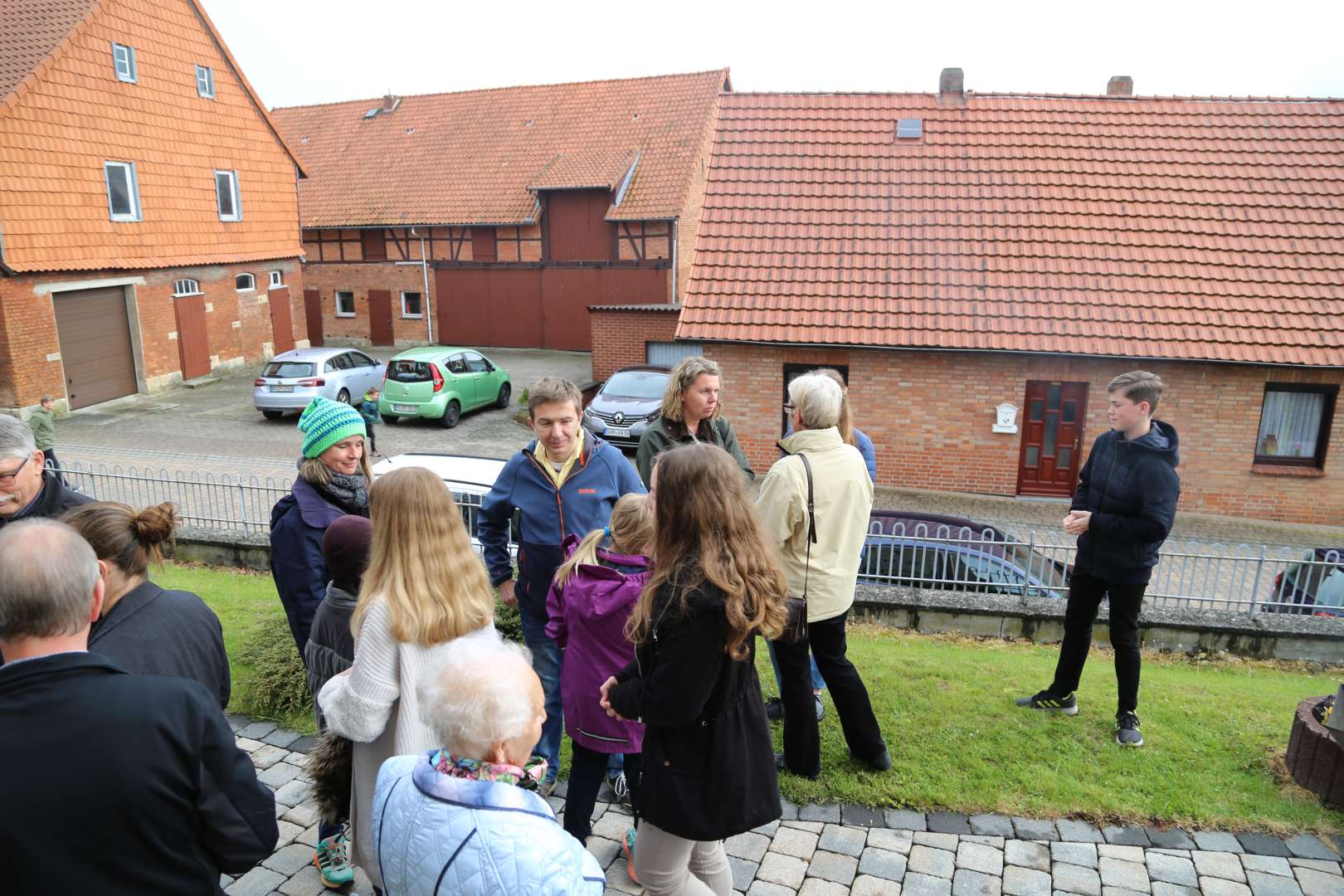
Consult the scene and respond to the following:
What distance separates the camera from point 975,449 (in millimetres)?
13688

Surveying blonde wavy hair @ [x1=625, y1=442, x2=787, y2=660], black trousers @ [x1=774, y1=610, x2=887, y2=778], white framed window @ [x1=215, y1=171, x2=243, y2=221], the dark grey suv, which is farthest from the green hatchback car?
blonde wavy hair @ [x1=625, y1=442, x2=787, y2=660]

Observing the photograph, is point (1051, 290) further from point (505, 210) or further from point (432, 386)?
point (505, 210)

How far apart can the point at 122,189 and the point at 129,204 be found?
32 centimetres

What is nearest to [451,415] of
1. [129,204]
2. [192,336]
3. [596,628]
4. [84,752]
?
[192,336]

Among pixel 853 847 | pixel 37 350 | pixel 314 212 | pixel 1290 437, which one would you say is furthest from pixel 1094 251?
pixel 314 212

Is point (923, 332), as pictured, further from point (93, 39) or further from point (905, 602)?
point (93, 39)

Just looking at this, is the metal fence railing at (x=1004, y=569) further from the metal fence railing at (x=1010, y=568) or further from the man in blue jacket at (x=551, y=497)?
the man in blue jacket at (x=551, y=497)

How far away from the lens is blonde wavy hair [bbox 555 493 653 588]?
3260 mm

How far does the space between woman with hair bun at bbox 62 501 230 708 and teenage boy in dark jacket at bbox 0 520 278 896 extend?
0.48 meters

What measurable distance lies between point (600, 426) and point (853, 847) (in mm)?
11738

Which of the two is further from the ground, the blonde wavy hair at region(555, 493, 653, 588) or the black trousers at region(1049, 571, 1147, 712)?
the blonde wavy hair at region(555, 493, 653, 588)

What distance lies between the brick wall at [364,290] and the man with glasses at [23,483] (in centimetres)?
2470

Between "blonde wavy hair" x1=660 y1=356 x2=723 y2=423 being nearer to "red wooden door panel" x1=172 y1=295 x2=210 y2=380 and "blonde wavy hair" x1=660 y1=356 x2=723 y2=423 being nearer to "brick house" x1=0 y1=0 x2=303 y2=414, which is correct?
"brick house" x1=0 y1=0 x2=303 y2=414

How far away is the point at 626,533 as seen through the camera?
327 centimetres
